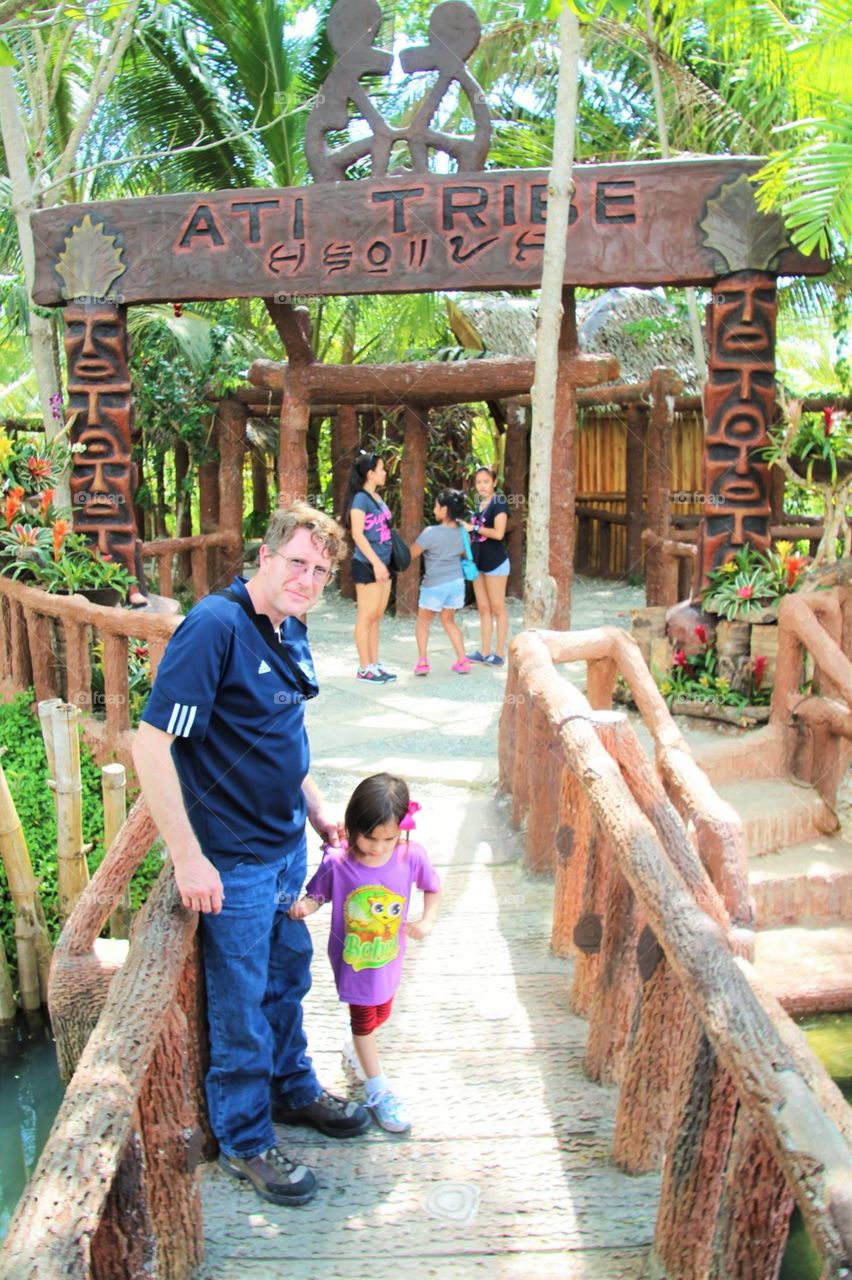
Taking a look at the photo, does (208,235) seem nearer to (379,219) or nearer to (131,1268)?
(379,219)

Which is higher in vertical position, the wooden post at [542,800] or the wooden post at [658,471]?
the wooden post at [658,471]

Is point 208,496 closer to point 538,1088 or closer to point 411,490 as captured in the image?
point 411,490

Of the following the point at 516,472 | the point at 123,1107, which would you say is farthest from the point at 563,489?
the point at 123,1107

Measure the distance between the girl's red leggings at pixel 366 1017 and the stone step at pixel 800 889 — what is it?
9.18 ft

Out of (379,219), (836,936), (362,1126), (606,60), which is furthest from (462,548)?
(606,60)

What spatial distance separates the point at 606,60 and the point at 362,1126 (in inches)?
415

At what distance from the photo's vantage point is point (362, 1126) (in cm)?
287

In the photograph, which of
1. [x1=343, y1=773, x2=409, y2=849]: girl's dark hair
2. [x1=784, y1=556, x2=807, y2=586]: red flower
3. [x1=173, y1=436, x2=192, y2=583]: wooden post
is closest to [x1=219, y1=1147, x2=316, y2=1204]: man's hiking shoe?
[x1=343, y1=773, x2=409, y2=849]: girl's dark hair

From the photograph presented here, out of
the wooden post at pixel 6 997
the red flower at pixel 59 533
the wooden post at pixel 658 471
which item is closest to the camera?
the wooden post at pixel 6 997

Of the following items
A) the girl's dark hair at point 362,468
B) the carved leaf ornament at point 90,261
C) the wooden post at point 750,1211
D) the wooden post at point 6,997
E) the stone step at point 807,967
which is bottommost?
the wooden post at point 6,997

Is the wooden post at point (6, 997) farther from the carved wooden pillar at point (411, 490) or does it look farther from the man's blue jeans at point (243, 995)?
the carved wooden pillar at point (411, 490)

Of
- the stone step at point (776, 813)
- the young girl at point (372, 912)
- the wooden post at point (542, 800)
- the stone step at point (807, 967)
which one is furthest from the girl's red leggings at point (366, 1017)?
the stone step at point (776, 813)

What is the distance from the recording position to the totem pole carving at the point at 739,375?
242 inches

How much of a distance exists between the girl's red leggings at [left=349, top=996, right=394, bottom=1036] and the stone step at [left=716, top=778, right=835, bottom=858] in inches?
116
